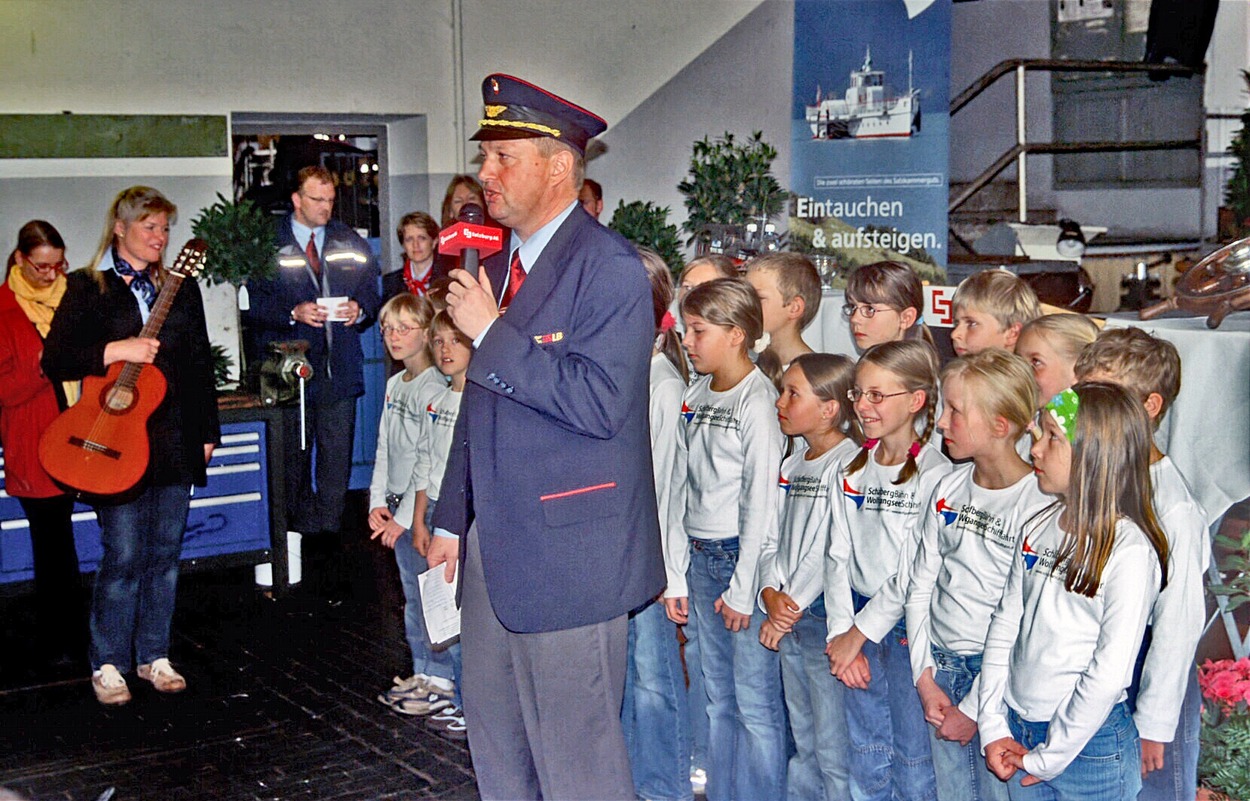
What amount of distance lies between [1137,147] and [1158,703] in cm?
698

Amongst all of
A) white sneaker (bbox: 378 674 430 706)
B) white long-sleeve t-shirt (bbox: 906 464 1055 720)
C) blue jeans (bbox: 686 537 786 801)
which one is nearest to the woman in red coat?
white sneaker (bbox: 378 674 430 706)

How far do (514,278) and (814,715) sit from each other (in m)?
1.34

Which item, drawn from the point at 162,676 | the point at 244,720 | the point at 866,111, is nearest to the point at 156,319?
the point at 162,676

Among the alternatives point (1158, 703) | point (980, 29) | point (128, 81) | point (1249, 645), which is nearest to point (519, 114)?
point (1158, 703)

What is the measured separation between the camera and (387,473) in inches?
180

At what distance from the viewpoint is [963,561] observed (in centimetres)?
282

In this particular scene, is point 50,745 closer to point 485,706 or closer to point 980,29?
point 485,706

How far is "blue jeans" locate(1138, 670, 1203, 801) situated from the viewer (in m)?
2.89

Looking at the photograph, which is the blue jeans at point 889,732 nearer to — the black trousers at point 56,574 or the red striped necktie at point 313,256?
the black trousers at point 56,574

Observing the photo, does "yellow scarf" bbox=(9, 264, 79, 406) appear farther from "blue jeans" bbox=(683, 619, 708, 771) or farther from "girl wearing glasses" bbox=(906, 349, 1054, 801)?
"girl wearing glasses" bbox=(906, 349, 1054, 801)

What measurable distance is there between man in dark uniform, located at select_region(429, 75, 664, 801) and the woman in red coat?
2.99 m

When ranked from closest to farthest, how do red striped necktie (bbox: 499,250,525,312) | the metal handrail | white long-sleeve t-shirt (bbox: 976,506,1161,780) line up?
white long-sleeve t-shirt (bbox: 976,506,1161,780), red striped necktie (bbox: 499,250,525,312), the metal handrail

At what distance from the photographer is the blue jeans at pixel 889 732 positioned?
3.12m

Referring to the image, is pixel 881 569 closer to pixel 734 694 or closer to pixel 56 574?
pixel 734 694
